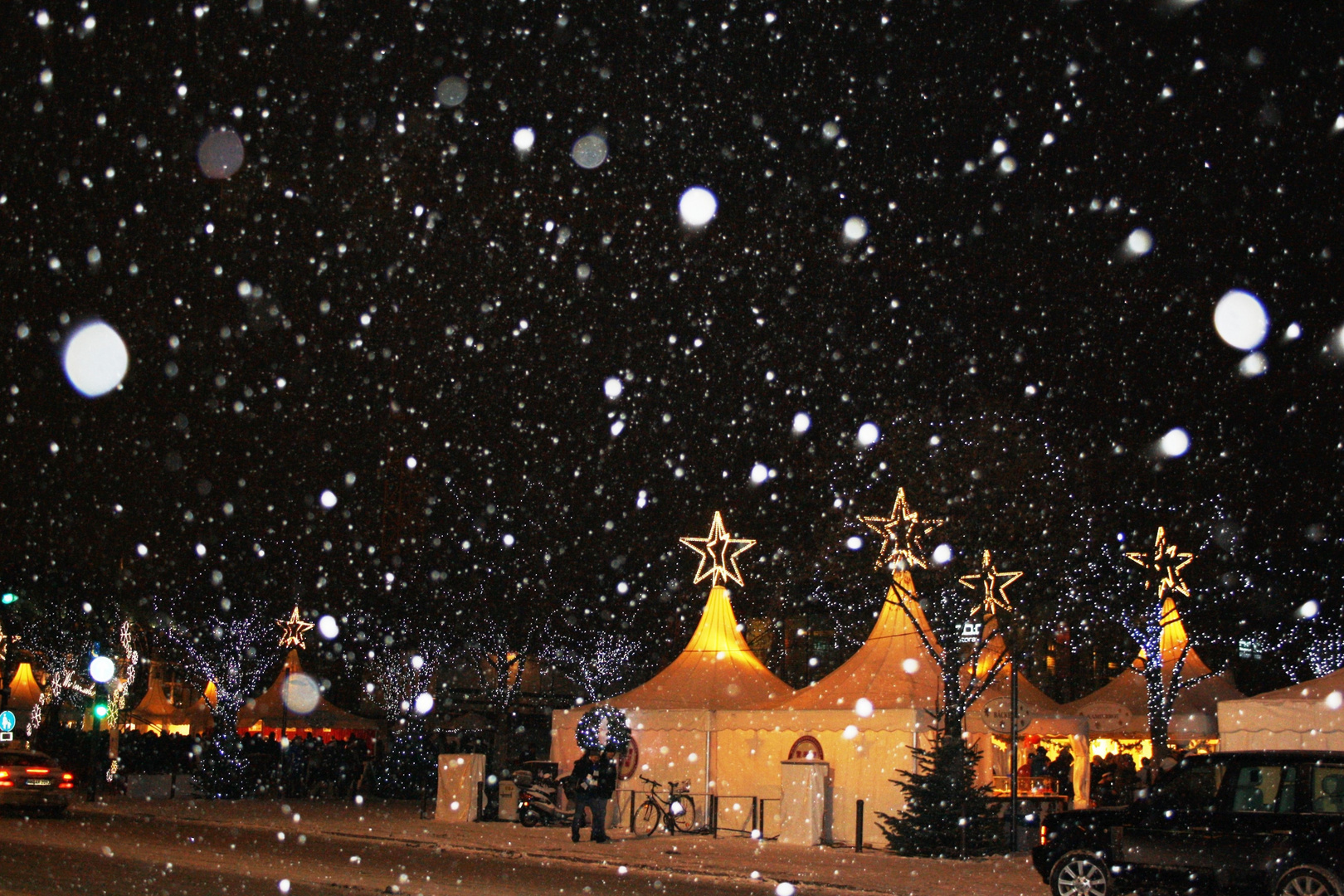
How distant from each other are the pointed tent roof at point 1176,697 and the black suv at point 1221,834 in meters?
15.3

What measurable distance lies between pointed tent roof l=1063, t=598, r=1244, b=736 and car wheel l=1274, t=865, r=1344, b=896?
16.5 meters

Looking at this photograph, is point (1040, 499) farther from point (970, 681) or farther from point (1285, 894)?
point (1285, 894)

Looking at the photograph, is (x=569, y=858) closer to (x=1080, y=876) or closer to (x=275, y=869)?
(x=275, y=869)

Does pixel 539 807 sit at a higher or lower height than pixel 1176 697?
lower

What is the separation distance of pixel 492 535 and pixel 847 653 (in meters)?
16.3

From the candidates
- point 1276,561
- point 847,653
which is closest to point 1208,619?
point 1276,561

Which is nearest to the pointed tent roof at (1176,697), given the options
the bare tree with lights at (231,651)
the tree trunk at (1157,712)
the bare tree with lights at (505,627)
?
the tree trunk at (1157,712)

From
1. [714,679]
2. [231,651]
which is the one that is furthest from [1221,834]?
[231,651]

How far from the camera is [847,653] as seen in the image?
50.3 m

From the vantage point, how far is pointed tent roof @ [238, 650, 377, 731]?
39250mm

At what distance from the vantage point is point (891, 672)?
22.9m

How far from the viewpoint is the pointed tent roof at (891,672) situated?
2205 cm

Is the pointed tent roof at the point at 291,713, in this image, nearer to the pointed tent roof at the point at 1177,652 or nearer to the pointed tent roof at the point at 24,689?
the pointed tent roof at the point at 24,689

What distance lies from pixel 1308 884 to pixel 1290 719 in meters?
6.60
